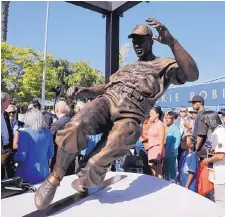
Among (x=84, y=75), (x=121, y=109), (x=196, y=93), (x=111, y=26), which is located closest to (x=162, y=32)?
(x=121, y=109)

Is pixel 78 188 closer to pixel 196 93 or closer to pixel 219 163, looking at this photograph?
pixel 219 163

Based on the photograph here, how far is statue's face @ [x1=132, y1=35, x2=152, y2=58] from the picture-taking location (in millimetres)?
2723

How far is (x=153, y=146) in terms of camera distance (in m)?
4.89

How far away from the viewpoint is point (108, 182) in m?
3.32

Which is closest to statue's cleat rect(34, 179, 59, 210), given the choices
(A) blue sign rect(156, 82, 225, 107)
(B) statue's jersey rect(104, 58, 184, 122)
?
(B) statue's jersey rect(104, 58, 184, 122)

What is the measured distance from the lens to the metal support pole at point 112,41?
14.4ft

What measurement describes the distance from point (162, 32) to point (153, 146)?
2793 millimetres

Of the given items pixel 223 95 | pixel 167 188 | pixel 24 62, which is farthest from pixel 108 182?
pixel 24 62

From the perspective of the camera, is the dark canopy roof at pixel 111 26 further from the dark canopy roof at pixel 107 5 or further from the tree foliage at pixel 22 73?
the tree foliage at pixel 22 73

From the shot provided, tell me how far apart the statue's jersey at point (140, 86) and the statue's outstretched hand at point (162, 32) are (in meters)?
0.33

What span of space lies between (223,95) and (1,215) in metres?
10.8

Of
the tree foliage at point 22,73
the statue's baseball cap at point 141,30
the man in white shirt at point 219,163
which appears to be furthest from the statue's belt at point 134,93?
the tree foliage at point 22,73

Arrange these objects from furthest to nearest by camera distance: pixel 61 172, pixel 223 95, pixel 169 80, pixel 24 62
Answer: pixel 24 62 < pixel 223 95 < pixel 169 80 < pixel 61 172

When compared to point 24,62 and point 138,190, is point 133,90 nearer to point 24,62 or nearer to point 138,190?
point 138,190
